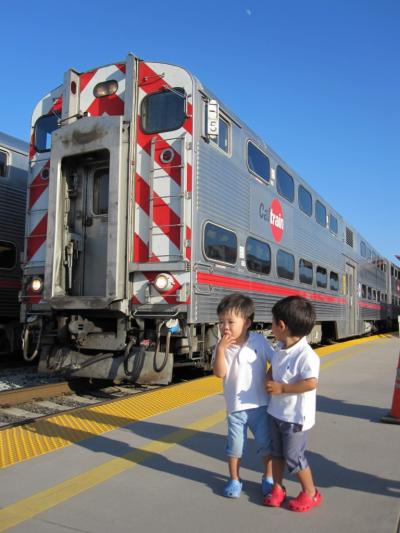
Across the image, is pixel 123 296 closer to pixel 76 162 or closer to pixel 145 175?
pixel 145 175

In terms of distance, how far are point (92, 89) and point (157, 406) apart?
174 inches

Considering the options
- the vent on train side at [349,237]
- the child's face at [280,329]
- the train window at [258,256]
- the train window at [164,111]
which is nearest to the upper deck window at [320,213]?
the vent on train side at [349,237]

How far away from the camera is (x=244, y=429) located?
301cm

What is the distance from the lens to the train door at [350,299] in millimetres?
15988

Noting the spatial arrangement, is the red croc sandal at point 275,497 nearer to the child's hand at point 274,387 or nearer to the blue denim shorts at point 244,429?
the blue denim shorts at point 244,429

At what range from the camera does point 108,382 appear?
766 cm

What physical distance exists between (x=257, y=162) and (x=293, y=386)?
630cm

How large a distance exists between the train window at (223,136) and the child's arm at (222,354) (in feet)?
14.9

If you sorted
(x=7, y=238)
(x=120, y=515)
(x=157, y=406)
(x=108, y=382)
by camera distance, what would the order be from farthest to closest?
(x=7, y=238) < (x=108, y=382) < (x=157, y=406) < (x=120, y=515)

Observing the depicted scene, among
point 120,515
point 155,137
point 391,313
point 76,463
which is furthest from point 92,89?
A: point 391,313

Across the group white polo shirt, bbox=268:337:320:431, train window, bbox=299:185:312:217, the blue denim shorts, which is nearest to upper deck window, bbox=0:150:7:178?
train window, bbox=299:185:312:217

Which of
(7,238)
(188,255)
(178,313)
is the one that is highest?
(7,238)

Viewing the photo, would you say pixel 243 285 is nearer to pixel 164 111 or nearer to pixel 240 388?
pixel 164 111

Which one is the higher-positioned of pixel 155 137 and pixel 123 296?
pixel 155 137
